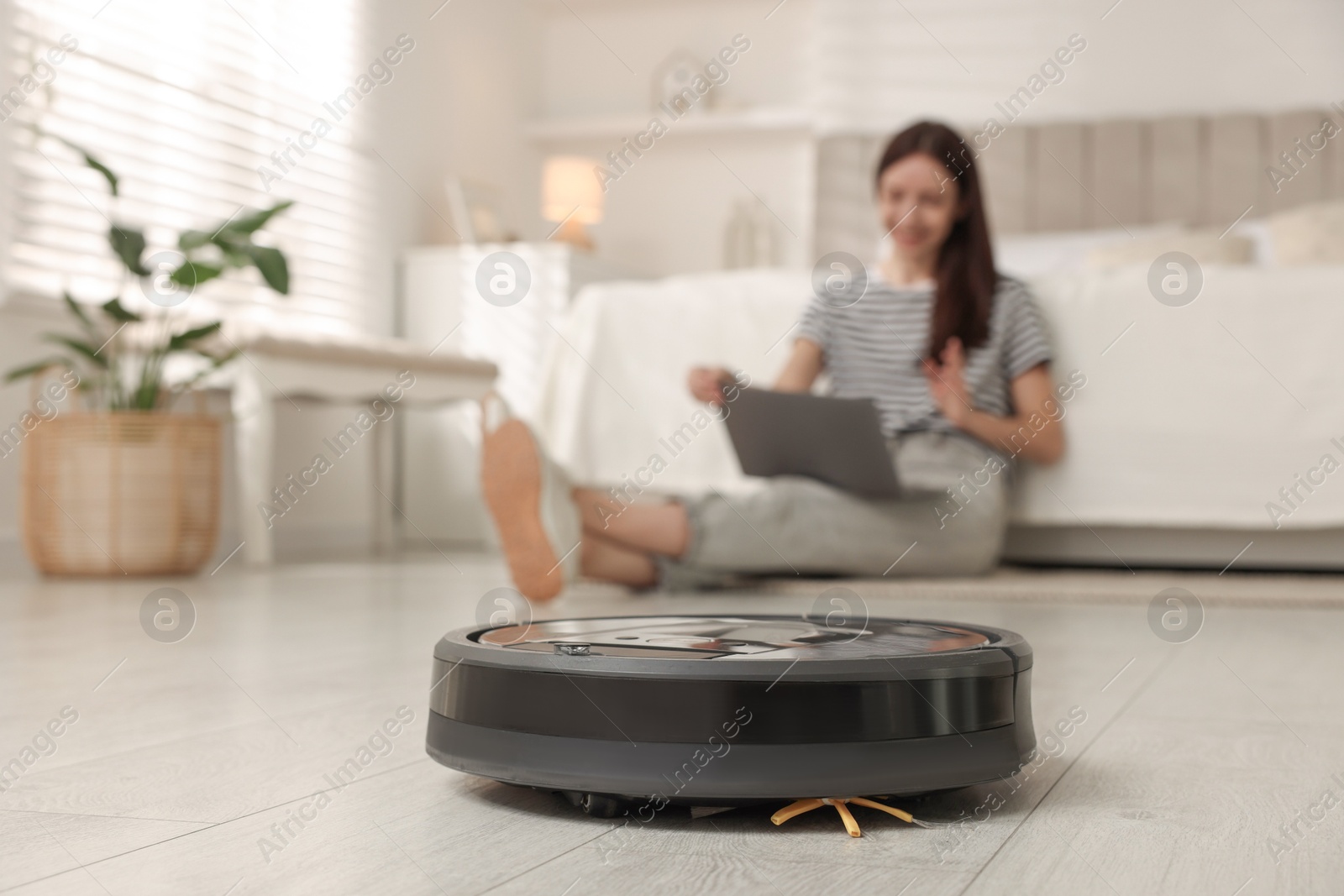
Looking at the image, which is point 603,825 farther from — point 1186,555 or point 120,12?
point 120,12

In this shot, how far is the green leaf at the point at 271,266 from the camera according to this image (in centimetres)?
278

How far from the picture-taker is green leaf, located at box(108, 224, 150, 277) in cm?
264

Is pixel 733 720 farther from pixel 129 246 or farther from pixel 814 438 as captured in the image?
pixel 129 246

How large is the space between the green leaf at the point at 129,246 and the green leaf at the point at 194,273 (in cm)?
8

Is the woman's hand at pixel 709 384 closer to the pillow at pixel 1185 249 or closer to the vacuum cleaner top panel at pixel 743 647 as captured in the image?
the vacuum cleaner top panel at pixel 743 647

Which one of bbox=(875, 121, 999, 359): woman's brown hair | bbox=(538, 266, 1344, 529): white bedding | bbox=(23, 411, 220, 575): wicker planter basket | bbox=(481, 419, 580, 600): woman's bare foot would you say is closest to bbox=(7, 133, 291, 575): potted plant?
bbox=(23, 411, 220, 575): wicker planter basket

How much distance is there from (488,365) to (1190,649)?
99.6 inches

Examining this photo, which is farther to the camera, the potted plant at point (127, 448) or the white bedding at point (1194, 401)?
the potted plant at point (127, 448)

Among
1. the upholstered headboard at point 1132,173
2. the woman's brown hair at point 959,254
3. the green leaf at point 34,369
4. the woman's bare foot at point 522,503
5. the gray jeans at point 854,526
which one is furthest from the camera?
the upholstered headboard at point 1132,173

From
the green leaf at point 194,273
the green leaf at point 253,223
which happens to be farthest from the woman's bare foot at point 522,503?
the green leaf at point 253,223

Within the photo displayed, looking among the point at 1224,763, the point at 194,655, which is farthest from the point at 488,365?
the point at 1224,763

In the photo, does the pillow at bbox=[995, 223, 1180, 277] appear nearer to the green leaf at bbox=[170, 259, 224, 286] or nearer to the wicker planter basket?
the green leaf at bbox=[170, 259, 224, 286]

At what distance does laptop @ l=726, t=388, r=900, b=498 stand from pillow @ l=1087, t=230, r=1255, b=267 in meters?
1.75

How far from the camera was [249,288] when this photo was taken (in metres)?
3.69
